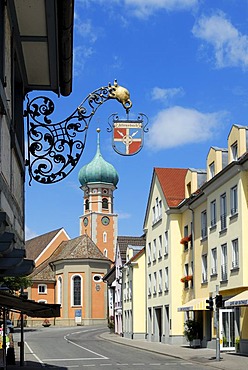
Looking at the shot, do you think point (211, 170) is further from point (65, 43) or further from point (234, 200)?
point (65, 43)

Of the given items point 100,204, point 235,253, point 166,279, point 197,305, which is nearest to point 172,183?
point 166,279

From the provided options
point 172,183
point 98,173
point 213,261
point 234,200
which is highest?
point 98,173

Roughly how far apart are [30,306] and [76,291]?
85259 mm

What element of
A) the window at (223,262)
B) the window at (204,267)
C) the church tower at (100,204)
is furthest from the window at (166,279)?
the church tower at (100,204)

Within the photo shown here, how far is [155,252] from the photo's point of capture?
183 feet

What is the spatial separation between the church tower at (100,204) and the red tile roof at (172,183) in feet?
193

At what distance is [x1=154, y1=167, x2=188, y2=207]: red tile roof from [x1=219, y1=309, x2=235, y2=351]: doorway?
13.5 meters

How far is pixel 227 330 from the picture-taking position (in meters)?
37.8

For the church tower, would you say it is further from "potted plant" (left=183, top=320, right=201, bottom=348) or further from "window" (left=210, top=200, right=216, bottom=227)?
"window" (left=210, top=200, right=216, bottom=227)

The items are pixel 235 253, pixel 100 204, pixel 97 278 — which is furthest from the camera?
pixel 100 204

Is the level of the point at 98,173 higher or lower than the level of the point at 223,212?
higher

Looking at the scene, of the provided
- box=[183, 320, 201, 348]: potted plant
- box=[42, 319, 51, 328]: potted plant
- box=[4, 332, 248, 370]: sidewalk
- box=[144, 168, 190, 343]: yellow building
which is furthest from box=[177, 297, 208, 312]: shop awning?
box=[42, 319, 51, 328]: potted plant

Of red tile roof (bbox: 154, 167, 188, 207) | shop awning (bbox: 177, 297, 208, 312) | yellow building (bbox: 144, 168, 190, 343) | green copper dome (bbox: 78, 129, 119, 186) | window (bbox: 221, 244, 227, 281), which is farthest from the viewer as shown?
green copper dome (bbox: 78, 129, 119, 186)

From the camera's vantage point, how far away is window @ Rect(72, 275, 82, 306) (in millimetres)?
97375
